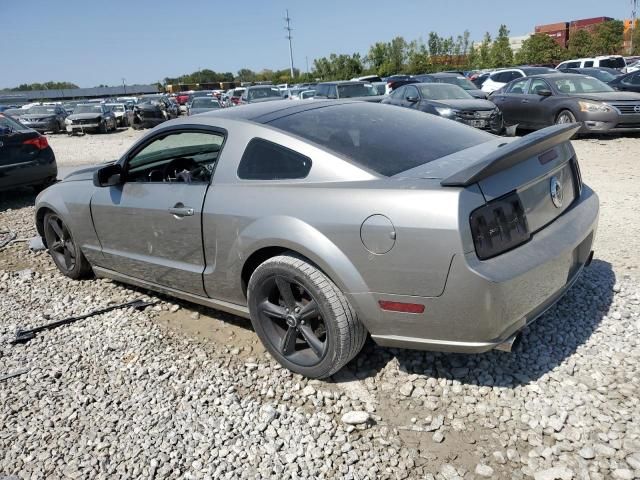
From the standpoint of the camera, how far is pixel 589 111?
10.8 metres

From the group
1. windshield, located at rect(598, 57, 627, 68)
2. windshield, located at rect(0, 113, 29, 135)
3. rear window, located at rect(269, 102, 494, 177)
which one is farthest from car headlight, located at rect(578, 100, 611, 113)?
windshield, located at rect(598, 57, 627, 68)

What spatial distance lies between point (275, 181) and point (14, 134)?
23.0 feet

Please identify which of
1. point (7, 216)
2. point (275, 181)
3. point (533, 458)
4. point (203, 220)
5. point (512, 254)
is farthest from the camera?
point (7, 216)

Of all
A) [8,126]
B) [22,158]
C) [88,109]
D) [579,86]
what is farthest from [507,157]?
[88,109]

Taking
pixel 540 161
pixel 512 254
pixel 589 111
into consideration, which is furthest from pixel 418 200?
pixel 589 111

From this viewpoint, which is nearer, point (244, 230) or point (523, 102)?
point (244, 230)

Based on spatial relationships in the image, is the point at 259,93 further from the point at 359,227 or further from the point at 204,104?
the point at 359,227

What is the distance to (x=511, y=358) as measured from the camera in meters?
3.05

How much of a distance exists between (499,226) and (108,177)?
9.51ft

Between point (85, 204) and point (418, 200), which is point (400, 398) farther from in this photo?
point (85, 204)

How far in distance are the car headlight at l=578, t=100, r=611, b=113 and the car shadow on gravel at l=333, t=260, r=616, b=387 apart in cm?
867

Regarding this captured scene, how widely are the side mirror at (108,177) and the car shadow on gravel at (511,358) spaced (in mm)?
2238

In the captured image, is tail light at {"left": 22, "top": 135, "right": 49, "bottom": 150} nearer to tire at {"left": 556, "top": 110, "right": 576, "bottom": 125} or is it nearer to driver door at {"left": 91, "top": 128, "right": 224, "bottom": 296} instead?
driver door at {"left": 91, "top": 128, "right": 224, "bottom": 296}

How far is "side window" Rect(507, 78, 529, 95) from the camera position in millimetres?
12992
